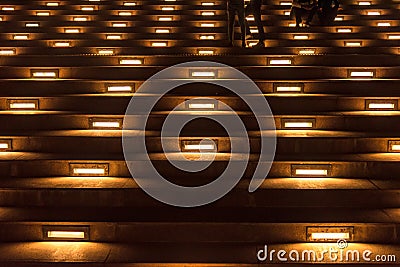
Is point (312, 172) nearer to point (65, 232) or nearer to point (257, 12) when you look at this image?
point (65, 232)

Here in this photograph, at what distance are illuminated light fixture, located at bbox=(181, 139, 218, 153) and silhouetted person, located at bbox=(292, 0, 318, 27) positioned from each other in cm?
387

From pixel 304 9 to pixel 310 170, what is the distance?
4.17m

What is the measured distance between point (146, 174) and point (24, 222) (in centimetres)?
114

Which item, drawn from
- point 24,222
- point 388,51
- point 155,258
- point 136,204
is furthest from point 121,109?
point 388,51

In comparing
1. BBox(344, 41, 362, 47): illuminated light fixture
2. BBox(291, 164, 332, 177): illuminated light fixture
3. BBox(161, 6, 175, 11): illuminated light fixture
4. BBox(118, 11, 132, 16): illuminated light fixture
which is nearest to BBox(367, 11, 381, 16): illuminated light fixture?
BBox(344, 41, 362, 47): illuminated light fixture

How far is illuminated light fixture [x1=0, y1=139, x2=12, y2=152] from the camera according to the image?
5.04 meters

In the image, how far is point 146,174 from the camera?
15.3ft

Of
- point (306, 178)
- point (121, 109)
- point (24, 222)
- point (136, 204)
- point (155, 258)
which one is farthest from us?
point (121, 109)

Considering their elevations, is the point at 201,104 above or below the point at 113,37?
below

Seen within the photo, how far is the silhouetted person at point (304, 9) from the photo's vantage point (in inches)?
317

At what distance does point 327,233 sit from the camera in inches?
157

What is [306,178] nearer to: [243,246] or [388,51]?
[243,246]

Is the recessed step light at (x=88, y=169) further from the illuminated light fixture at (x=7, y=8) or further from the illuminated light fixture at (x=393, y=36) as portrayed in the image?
the illuminated light fixture at (x=7, y=8)

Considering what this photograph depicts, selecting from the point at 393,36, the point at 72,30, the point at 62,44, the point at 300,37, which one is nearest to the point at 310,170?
the point at 300,37
